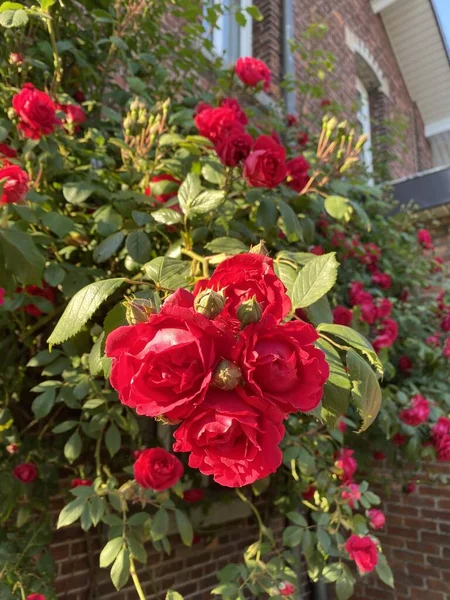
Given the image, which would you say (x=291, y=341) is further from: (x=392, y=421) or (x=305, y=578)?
(x=305, y=578)

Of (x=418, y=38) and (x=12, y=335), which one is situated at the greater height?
(x=418, y=38)

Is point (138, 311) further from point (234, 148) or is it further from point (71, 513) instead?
point (71, 513)

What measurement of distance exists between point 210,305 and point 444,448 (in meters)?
2.12

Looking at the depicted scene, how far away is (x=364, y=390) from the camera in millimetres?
709

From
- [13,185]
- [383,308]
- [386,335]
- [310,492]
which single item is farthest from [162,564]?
[13,185]

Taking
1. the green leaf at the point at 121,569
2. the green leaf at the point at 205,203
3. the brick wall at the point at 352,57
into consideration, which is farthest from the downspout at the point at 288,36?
the green leaf at the point at 121,569

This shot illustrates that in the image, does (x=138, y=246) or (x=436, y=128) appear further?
(x=436, y=128)

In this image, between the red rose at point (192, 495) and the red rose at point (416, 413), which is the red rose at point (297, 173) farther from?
the red rose at point (192, 495)

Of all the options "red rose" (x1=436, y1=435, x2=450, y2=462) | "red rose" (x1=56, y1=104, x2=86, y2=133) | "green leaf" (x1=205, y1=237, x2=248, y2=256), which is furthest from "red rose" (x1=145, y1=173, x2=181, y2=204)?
"red rose" (x1=436, y1=435, x2=450, y2=462)

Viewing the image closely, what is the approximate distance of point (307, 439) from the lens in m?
2.01

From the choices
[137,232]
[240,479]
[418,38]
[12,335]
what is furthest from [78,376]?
[418,38]

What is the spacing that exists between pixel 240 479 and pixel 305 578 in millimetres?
3284

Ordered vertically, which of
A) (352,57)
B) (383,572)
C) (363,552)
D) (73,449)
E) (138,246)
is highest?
(352,57)

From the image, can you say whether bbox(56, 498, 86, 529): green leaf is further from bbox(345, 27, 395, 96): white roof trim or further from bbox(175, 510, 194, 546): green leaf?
bbox(345, 27, 395, 96): white roof trim
